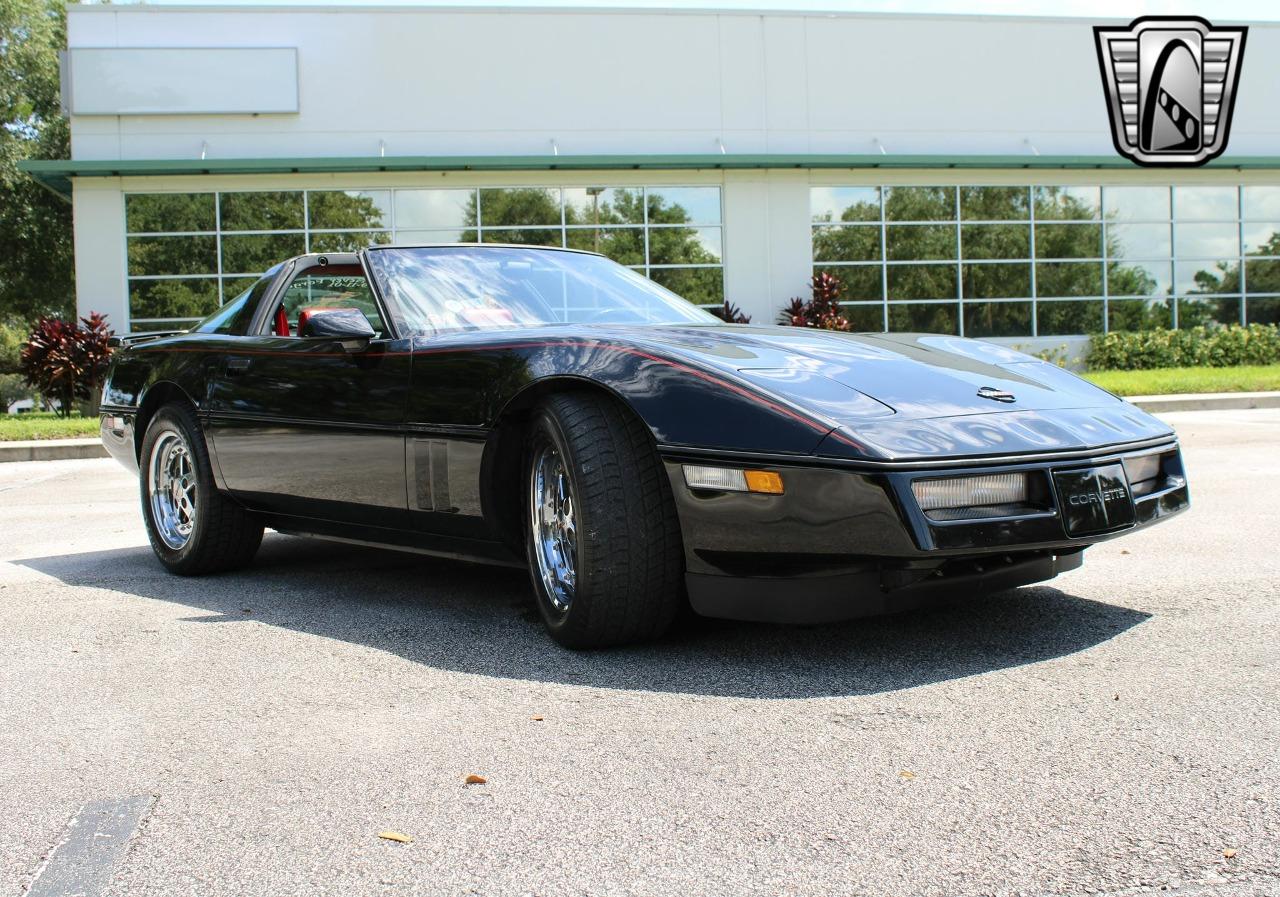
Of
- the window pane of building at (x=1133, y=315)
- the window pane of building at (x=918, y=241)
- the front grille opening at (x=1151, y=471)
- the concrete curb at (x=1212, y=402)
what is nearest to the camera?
the front grille opening at (x=1151, y=471)

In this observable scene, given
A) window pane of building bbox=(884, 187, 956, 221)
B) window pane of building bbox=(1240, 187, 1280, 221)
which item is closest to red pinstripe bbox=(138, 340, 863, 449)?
window pane of building bbox=(884, 187, 956, 221)

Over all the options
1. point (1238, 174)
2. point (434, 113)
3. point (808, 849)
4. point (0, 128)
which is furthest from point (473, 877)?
point (0, 128)

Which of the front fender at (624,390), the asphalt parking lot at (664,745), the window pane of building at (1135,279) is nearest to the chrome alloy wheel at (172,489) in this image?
the asphalt parking lot at (664,745)

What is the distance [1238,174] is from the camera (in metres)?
24.2

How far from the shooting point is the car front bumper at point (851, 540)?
3.07 meters

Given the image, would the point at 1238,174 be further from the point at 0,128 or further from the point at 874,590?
the point at 0,128

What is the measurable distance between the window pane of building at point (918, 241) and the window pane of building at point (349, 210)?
365 inches

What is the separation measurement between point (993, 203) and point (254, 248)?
13683 millimetres

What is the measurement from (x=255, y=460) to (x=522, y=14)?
1823 cm

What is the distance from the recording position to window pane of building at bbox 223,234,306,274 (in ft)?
70.0

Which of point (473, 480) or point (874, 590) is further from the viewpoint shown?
point (473, 480)

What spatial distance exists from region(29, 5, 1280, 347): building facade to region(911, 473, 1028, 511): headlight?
18381mm

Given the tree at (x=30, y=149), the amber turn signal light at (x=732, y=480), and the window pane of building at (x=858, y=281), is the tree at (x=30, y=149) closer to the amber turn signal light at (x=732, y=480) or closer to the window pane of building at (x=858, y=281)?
the window pane of building at (x=858, y=281)

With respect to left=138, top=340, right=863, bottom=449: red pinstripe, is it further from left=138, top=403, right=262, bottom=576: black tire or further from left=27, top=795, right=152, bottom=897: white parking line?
left=27, top=795, right=152, bottom=897: white parking line
